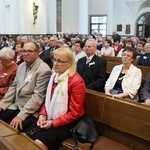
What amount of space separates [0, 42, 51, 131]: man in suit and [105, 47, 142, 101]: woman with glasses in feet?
3.46

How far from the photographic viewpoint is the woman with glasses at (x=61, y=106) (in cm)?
245

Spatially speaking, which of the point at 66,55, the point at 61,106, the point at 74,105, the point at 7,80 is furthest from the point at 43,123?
the point at 7,80

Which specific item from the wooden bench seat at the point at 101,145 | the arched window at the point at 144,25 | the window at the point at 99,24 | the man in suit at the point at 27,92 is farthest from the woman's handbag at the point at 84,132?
the window at the point at 99,24

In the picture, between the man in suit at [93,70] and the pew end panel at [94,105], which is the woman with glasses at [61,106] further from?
the man in suit at [93,70]

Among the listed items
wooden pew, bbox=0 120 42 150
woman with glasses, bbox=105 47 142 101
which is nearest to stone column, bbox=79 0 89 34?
woman with glasses, bbox=105 47 142 101

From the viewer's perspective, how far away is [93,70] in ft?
12.8

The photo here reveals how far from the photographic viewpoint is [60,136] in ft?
8.04

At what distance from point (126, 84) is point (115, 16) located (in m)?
15.6

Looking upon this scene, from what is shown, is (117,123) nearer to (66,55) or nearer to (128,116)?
(128,116)

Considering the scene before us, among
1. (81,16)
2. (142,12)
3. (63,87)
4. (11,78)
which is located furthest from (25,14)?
(63,87)

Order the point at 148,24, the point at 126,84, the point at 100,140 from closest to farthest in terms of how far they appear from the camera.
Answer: the point at 100,140 → the point at 126,84 → the point at 148,24

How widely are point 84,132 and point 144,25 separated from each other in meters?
16.2

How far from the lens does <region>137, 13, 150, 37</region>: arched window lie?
56.5ft

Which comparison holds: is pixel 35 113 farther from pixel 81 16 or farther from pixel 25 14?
pixel 81 16
